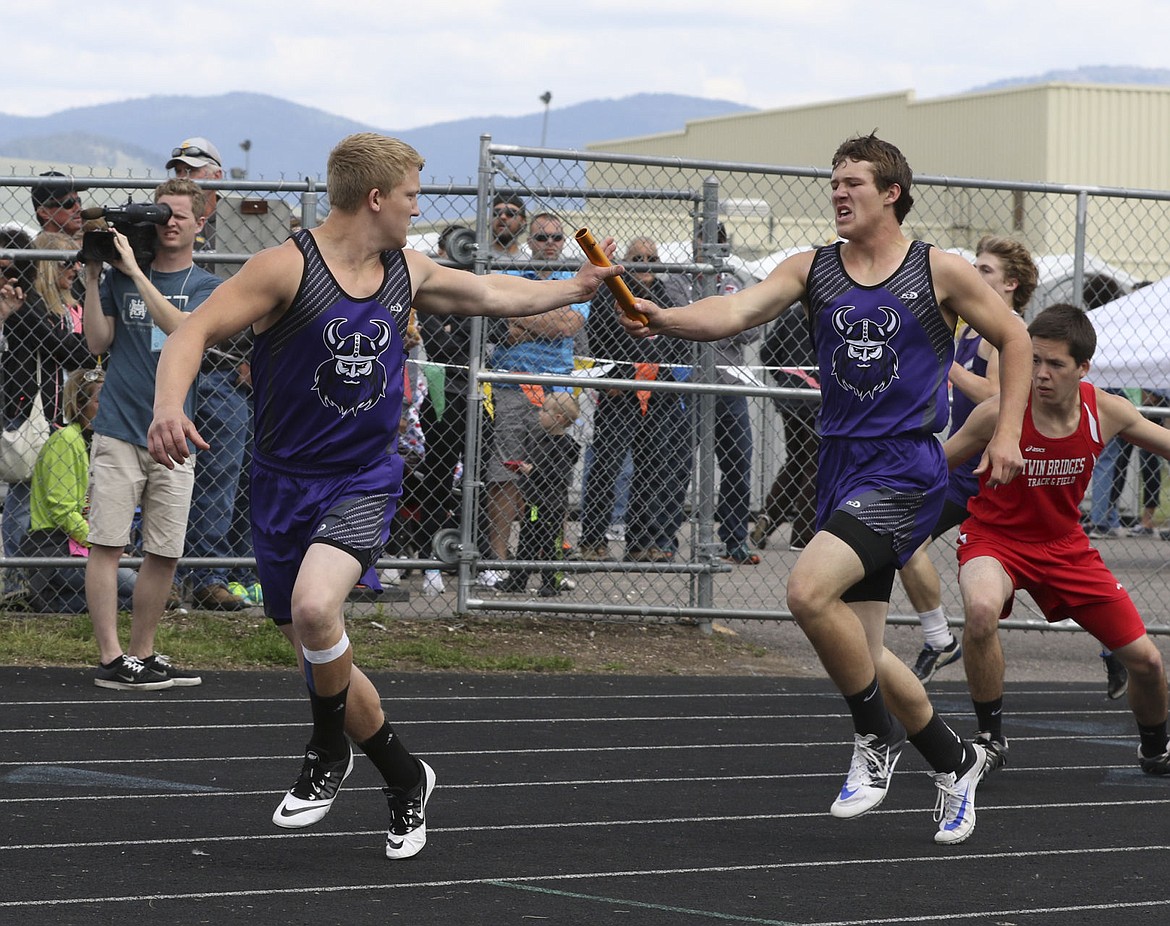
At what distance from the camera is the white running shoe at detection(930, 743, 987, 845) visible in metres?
5.38

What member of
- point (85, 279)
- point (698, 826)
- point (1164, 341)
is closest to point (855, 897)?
point (698, 826)

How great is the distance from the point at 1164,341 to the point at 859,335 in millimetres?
7137

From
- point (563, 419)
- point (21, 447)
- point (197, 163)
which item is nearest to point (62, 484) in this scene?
point (21, 447)

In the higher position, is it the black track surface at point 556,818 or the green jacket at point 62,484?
the green jacket at point 62,484

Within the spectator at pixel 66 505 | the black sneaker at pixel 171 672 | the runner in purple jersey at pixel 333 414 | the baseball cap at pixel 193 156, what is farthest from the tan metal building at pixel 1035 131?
the runner in purple jersey at pixel 333 414

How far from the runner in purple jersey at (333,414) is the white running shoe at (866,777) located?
1.28 meters

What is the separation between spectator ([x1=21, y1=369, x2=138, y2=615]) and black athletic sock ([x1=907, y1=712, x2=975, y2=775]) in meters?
4.85

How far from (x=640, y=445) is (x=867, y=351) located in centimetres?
444

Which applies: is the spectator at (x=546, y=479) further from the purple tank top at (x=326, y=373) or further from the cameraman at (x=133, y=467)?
the purple tank top at (x=326, y=373)

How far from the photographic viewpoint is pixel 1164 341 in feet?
38.9

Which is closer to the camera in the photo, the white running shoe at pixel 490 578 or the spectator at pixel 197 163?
the spectator at pixel 197 163

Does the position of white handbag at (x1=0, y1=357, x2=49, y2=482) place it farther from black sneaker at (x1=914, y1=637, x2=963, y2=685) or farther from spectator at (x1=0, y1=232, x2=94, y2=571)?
black sneaker at (x1=914, y1=637, x2=963, y2=685)

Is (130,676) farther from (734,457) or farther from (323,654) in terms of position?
(734,457)

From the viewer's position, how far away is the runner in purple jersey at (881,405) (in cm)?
535
